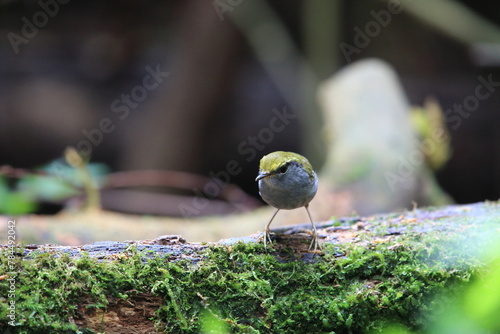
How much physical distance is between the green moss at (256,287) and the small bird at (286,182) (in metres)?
0.23

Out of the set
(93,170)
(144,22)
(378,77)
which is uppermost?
(144,22)

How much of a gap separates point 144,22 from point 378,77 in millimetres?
4421

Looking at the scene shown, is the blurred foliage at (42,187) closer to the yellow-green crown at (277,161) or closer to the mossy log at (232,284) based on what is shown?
the mossy log at (232,284)

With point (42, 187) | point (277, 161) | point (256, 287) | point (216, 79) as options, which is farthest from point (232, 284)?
Answer: point (216, 79)

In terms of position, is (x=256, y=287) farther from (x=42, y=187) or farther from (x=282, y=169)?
(x=42, y=187)

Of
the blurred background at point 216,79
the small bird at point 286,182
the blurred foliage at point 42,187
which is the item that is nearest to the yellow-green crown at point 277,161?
the small bird at point 286,182

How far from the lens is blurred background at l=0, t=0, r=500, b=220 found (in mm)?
7344

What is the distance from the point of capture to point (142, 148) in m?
7.61

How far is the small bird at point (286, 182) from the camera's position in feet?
8.25

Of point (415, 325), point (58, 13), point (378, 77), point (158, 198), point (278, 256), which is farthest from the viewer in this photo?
point (58, 13)

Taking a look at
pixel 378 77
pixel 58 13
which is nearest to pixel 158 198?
pixel 378 77

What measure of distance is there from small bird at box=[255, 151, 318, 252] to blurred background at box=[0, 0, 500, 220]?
417 cm

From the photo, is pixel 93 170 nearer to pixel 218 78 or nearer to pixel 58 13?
pixel 218 78

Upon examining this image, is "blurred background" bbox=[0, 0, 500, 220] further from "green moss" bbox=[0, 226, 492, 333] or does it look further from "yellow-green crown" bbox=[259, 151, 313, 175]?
"green moss" bbox=[0, 226, 492, 333]
